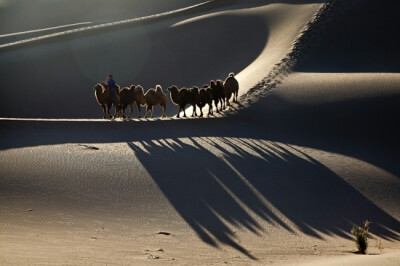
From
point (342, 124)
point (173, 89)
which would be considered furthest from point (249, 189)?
point (173, 89)

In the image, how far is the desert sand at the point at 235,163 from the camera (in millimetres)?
12875

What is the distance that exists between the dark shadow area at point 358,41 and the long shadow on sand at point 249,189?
36.4ft

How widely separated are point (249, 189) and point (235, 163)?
74.3 inches

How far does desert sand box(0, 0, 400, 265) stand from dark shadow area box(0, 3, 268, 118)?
17cm

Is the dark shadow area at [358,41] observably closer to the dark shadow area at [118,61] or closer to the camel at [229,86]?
the dark shadow area at [118,61]

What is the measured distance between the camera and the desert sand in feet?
42.2

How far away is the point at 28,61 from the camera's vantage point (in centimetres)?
4250

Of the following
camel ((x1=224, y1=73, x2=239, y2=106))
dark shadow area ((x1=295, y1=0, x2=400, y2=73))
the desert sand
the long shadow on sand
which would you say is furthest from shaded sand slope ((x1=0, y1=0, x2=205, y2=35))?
the long shadow on sand

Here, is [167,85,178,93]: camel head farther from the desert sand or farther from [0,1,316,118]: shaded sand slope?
[0,1,316,118]: shaded sand slope

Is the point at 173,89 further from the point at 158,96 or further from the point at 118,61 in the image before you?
the point at 118,61

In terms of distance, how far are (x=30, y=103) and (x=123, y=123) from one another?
17.2 meters

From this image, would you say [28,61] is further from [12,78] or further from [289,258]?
[289,258]

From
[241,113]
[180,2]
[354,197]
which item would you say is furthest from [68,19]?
[354,197]

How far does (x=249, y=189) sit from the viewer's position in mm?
17484
